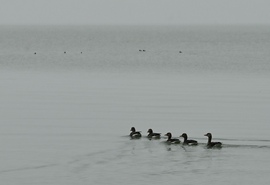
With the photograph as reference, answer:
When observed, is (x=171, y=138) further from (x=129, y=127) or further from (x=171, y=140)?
(x=129, y=127)

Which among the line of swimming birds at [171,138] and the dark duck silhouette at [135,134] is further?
the dark duck silhouette at [135,134]

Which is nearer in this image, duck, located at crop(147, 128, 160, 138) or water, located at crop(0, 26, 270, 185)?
water, located at crop(0, 26, 270, 185)

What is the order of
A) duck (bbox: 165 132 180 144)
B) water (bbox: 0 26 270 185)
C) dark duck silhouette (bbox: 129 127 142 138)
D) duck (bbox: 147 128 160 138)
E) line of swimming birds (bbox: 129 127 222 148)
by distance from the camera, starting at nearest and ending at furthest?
water (bbox: 0 26 270 185) → line of swimming birds (bbox: 129 127 222 148) → duck (bbox: 165 132 180 144) → duck (bbox: 147 128 160 138) → dark duck silhouette (bbox: 129 127 142 138)

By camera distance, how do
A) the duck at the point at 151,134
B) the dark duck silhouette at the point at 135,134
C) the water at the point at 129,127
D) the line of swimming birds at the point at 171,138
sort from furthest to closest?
the dark duck silhouette at the point at 135,134
the duck at the point at 151,134
the line of swimming birds at the point at 171,138
the water at the point at 129,127

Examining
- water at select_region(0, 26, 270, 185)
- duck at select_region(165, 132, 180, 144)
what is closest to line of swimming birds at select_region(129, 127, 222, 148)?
duck at select_region(165, 132, 180, 144)

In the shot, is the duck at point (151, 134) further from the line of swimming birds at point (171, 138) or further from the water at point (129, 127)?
the water at point (129, 127)

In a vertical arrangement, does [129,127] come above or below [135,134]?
→ above

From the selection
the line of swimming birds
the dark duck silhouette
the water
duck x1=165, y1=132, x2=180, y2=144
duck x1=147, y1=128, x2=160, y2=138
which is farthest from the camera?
the dark duck silhouette

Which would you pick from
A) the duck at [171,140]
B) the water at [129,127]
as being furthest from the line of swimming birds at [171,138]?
the water at [129,127]

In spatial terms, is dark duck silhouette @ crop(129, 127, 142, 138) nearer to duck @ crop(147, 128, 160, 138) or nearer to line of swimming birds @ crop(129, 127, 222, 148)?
line of swimming birds @ crop(129, 127, 222, 148)

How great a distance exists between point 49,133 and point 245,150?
29.3ft

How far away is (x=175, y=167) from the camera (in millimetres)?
25422

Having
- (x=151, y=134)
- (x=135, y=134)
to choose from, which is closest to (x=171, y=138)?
(x=151, y=134)

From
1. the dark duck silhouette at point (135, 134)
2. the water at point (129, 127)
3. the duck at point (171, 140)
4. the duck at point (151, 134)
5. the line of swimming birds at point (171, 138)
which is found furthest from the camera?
the dark duck silhouette at point (135, 134)
